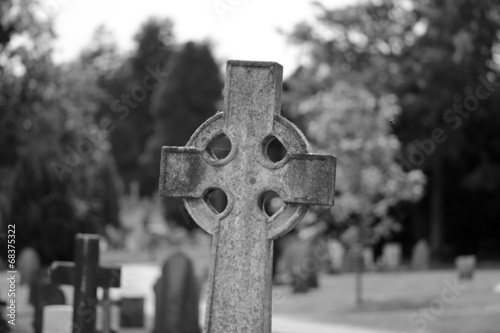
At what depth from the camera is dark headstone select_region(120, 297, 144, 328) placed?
58.5 feet

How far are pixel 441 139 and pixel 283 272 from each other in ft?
39.6

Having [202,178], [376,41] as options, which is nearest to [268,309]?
[202,178]

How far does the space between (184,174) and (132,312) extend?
11380 millimetres

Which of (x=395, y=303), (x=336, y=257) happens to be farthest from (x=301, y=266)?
(x=336, y=257)

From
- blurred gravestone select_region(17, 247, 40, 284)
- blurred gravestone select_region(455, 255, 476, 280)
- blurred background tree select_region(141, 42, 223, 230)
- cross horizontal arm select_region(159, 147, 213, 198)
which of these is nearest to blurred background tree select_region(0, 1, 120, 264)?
blurred gravestone select_region(17, 247, 40, 284)

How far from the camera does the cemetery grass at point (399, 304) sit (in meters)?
18.5

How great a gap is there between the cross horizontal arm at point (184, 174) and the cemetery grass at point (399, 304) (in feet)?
36.7

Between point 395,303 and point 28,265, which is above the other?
point 28,265

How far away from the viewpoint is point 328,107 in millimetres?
27375

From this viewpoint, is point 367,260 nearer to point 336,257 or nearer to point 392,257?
point 392,257

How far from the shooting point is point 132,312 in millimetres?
17906

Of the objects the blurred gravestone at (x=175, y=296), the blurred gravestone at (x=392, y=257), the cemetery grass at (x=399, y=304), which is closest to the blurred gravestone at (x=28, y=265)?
the cemetery grass at (x=399, y=304)

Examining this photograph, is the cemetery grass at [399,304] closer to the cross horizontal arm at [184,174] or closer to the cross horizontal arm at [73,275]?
the cross horizontal arm at [73,275]

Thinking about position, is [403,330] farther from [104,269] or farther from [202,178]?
[202,178]
